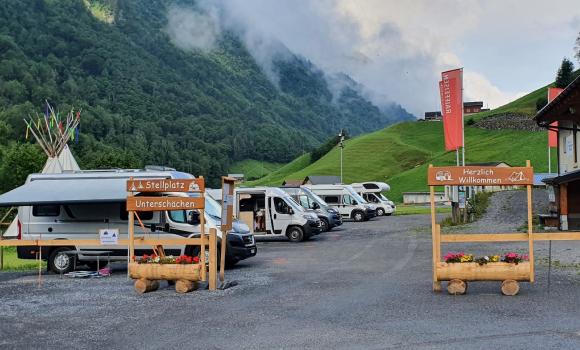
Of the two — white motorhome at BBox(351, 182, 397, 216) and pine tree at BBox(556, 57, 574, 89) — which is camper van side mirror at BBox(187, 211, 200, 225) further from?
pine tree at BBox(556, 57, 574, 89)

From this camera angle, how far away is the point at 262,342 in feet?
28.2

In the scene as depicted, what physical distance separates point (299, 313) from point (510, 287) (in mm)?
4196

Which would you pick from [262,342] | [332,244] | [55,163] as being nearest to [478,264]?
[262,342]

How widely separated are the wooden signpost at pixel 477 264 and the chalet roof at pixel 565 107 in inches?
572

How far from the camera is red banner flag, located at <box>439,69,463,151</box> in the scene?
34250mm

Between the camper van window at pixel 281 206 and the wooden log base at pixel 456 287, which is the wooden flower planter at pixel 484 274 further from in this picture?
the camper van window at pixel 281 206

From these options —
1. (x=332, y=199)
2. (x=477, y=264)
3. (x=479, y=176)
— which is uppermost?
(x=479, y=176)

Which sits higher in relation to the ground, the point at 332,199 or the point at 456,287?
the point at 332,199

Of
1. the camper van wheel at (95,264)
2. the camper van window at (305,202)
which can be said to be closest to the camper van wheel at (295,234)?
the camper van window at (305,202)

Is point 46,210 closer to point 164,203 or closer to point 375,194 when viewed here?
point 164,203

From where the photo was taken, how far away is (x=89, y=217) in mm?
18344

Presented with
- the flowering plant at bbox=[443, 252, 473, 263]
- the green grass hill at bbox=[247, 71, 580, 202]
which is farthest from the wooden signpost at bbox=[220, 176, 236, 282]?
the green grass hill at bbox=[247, 71, 580, 202]

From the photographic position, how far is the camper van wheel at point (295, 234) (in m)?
27.6

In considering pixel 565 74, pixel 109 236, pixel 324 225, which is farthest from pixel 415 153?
pixel 109 236
